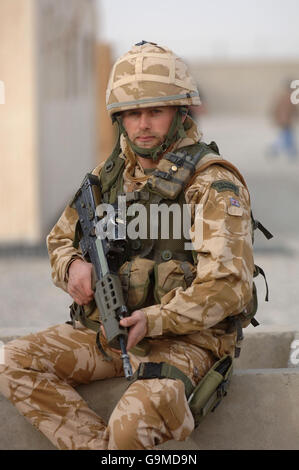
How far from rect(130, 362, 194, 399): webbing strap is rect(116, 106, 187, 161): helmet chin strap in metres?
0.88

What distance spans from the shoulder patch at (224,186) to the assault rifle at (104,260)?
448mm

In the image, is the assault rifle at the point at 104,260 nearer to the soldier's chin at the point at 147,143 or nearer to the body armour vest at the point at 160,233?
the body armour vest at the point at 160,233

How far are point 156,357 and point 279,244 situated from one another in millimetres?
7762

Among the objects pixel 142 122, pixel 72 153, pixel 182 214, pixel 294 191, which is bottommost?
pixel 294 191

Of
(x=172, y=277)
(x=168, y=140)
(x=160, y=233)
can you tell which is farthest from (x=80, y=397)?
(x=168, y=140)

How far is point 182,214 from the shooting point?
3.62 meters

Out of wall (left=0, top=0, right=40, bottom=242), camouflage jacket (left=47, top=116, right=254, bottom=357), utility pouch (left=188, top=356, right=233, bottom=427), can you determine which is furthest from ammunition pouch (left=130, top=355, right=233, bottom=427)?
wall (left=0, top=0, right=40, bottom=242)

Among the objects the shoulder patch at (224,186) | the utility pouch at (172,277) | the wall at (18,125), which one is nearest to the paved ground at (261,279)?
the wall at (18,125)

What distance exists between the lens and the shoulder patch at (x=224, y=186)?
11.5ft

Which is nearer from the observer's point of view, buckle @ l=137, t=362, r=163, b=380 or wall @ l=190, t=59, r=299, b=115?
buckle @ l=137, t=362, r=163, b=380

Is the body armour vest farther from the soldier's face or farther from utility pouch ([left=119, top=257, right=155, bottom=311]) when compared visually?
the soldier's face

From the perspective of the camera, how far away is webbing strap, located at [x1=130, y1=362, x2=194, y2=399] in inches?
132
